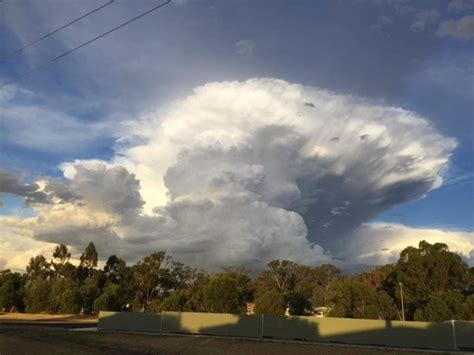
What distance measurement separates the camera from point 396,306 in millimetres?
79250

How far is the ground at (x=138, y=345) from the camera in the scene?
35.5m

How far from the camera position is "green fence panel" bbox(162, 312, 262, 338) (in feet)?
163

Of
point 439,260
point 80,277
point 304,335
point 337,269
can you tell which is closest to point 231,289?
point 439,260

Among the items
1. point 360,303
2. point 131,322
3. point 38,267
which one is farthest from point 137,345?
point 38,267

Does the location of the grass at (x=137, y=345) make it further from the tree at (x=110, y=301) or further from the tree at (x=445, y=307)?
the tree at (x=110, y=301)

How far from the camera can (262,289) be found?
99812 millimetres

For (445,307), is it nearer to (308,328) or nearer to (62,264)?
(308,328)

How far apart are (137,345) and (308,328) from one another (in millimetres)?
15866

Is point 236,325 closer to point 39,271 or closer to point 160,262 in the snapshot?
point 160,262

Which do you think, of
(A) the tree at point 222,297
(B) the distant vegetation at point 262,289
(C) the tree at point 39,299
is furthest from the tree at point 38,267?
(A) the tree at point 222,297

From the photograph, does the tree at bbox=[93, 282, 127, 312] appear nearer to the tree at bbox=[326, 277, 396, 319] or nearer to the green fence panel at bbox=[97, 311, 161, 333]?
the green fence panel at bbox=[97, 311, 161, 333]

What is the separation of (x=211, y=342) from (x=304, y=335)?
8.90 metres

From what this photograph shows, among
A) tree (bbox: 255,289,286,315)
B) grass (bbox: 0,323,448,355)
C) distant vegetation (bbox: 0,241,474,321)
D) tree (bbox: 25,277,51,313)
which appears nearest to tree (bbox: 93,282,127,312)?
distant vegetation (bbox: 0,241,474,321)

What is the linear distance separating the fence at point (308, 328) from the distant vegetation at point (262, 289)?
25.4m
